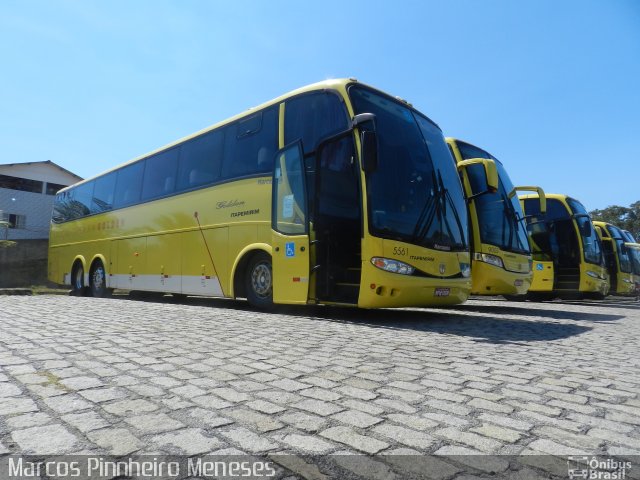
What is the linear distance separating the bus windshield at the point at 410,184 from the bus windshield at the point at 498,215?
7.52 ft

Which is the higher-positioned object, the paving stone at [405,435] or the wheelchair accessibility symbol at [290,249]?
the wheelchair accessibility symbol at [290,249]

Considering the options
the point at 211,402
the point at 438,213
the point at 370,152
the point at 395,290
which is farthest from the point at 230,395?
the point at 438,213

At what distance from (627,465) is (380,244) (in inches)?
181

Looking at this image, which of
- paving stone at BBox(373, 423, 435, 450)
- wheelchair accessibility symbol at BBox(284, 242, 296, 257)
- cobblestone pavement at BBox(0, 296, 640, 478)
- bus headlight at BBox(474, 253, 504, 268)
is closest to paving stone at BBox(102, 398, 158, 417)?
cobblestone pavement at BBox(0, 296, 640, 478)

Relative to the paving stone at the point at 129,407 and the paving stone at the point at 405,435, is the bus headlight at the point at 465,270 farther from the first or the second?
the paving stone at the point at 129,407

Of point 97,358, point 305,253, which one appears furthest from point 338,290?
point 97,358

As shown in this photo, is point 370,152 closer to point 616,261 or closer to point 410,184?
point 410,184

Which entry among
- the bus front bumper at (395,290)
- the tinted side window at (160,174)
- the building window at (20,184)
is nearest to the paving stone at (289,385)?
the bus front bumper at (395,290)

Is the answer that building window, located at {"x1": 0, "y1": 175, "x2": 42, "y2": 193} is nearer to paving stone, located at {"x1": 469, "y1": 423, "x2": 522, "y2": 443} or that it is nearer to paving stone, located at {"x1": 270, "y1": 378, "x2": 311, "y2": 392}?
paving stone, located at {"x1": 270, "y1": 378, "x2": 311, "y2": 392}

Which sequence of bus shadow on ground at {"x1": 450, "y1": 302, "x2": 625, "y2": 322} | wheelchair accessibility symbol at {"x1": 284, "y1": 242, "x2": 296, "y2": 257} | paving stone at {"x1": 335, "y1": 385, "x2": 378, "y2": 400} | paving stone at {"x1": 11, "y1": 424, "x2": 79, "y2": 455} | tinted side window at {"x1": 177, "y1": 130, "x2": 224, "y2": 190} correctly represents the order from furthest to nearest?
tinted side window at {"x1": 177, "y1": 130, "x2": 224, "y2": 190}, bus shadow on ground at {"x1": 450, "y1": 302, "x2": 625, "y2": 322}, wheelchair accessibility symbol at {"x1": 284, "y1": 242, "x2": 296, "y2": 257}, paving stone at {"x1": 335, "y1": 385, "x2": 378, "y2": 400}, paving stone at {"x1": 11, "y1": 424, "x2": 79, "y2": 455}

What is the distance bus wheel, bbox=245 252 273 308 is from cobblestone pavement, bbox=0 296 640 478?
9.57ft

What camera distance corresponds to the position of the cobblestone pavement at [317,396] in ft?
6.66

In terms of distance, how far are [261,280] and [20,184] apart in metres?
34.4

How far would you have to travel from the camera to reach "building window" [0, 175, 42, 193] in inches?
1320
